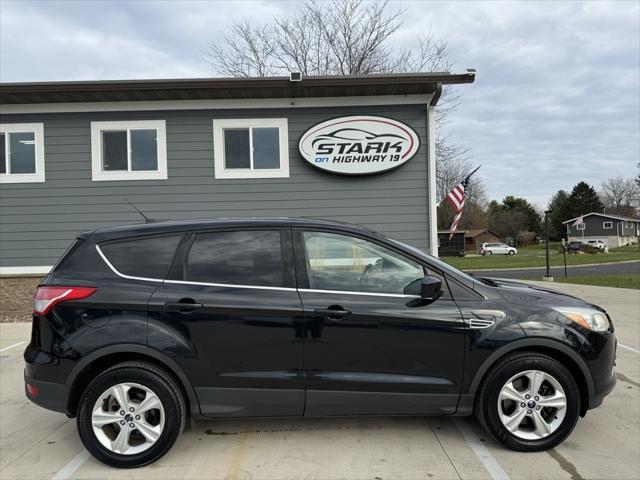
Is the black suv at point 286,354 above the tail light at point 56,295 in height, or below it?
below

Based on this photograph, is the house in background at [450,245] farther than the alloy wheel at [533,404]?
Yes

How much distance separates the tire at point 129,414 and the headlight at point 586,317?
2.86 meters

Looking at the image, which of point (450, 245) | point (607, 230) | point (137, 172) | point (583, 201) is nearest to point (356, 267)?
point (137, 172)

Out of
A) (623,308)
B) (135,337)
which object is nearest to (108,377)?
(135,337)

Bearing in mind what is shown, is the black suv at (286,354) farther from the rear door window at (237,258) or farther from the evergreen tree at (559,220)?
the evergreen tree at (559,220)

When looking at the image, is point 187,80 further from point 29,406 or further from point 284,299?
point 284,299

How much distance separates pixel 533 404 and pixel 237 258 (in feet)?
7.74

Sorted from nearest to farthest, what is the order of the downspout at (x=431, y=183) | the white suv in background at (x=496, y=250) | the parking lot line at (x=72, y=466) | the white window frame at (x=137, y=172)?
the parking lot line at (x=72, y=466), the downspout at (x=431, y=183), the white window frame at (x=137, y=172), the white suv in background at (x=496, y=250)

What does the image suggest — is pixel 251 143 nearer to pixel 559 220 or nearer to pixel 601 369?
pixel 601 369

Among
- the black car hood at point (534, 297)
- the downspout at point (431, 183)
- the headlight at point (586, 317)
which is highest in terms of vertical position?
the downspout at point (431, 183)

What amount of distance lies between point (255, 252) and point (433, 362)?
1.50 m

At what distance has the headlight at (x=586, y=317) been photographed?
10.7ft

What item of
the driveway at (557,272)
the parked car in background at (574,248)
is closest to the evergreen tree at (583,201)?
the parked car in background at (574,248)

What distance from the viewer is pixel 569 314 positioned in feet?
10.7
